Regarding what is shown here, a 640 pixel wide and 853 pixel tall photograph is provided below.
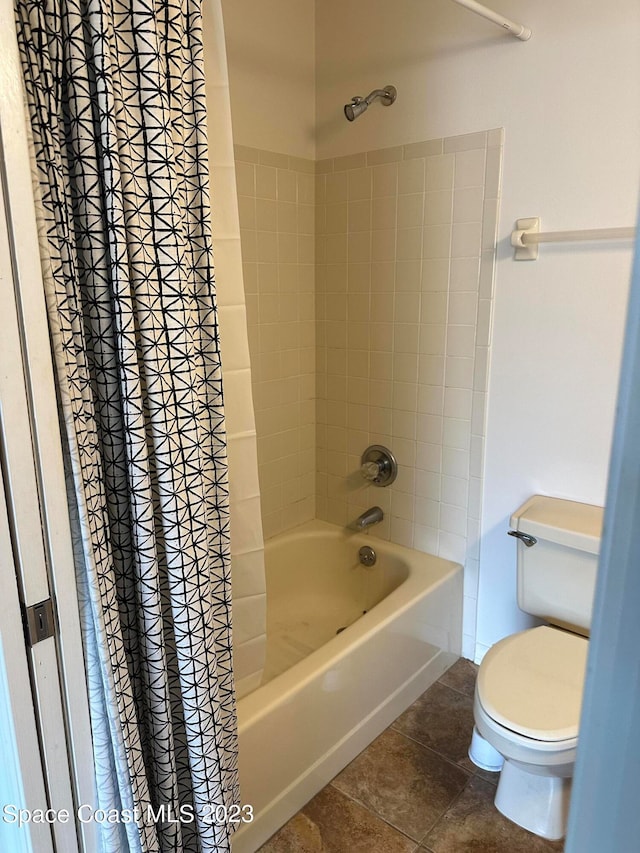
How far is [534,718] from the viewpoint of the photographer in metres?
1.47

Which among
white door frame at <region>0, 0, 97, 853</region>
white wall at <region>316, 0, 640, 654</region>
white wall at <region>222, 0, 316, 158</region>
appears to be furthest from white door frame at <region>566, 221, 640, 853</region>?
white wall at <region>222, 0, 316, 158</region>

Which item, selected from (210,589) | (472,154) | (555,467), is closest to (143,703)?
(210,589)

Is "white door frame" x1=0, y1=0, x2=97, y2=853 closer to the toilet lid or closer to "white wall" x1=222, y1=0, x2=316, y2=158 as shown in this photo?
the toilet lid

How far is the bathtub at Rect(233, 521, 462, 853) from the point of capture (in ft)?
5.21

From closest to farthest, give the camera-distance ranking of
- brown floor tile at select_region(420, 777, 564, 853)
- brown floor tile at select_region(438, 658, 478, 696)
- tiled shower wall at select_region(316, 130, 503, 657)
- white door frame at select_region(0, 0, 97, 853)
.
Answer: white door frame at select_region(0, 0, 97, 853), brown floor tile at select_region(420, 777, 564, 853), tiled shower wall at select_region(316, 130, 503, 657), brown floor tile at select_region(438, 658, 478, 696)

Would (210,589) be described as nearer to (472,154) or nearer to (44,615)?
(44,615)

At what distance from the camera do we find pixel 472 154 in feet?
6.42

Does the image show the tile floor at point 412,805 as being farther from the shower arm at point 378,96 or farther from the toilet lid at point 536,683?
the shower arm at point 378,96

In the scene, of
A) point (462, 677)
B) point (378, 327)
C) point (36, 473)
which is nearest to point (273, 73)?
point (378, 327)

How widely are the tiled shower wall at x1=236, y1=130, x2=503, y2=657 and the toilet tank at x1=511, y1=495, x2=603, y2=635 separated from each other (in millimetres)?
304

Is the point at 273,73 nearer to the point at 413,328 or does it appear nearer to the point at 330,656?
the point at 413,328

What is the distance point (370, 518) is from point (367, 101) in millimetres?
1533

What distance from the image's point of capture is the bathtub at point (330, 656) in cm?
159

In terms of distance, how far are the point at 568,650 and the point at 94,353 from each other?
1482 millimetres
